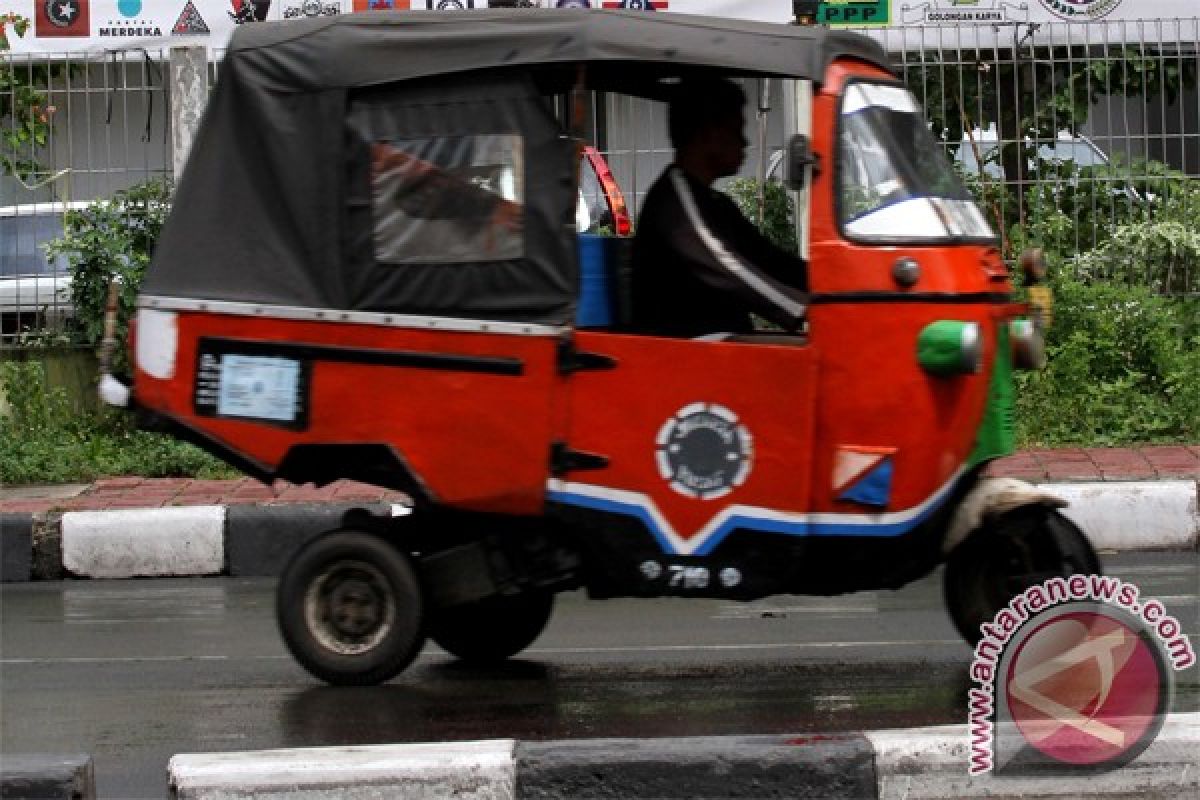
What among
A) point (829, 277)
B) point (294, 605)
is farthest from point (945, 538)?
point (294, 605)

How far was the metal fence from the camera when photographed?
37.5 feet

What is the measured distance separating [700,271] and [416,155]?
90cm

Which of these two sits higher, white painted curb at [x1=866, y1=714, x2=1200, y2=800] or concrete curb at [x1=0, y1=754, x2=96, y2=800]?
concrete curb at [x1=0, y1=754, x2=96, y2=800]

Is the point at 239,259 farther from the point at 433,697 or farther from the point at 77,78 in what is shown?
the point at 77,78

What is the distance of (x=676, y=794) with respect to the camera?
463 cm

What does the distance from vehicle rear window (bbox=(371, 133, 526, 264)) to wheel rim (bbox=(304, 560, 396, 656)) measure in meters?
0.97

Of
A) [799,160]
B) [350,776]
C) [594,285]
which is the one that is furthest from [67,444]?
[350,776]

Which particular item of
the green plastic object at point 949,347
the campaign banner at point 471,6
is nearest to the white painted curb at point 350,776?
the green plastic object at point 949,347

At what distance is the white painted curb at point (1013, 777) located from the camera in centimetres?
462

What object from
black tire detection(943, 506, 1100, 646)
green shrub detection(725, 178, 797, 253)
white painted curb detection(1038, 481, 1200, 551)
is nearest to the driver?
black tire detection(943, 506, 1100, 646)

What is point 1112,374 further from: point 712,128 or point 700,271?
point 700,271

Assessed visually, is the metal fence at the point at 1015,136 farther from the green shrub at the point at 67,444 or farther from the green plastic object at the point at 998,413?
the green plastic object at the point at 998,413

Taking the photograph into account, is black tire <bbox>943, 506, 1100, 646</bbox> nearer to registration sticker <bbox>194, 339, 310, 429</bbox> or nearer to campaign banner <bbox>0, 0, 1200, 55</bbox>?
registration sticker <bbox>194, 339, 310, 429</bbox>

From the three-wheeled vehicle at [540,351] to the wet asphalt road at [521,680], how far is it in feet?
0.99
